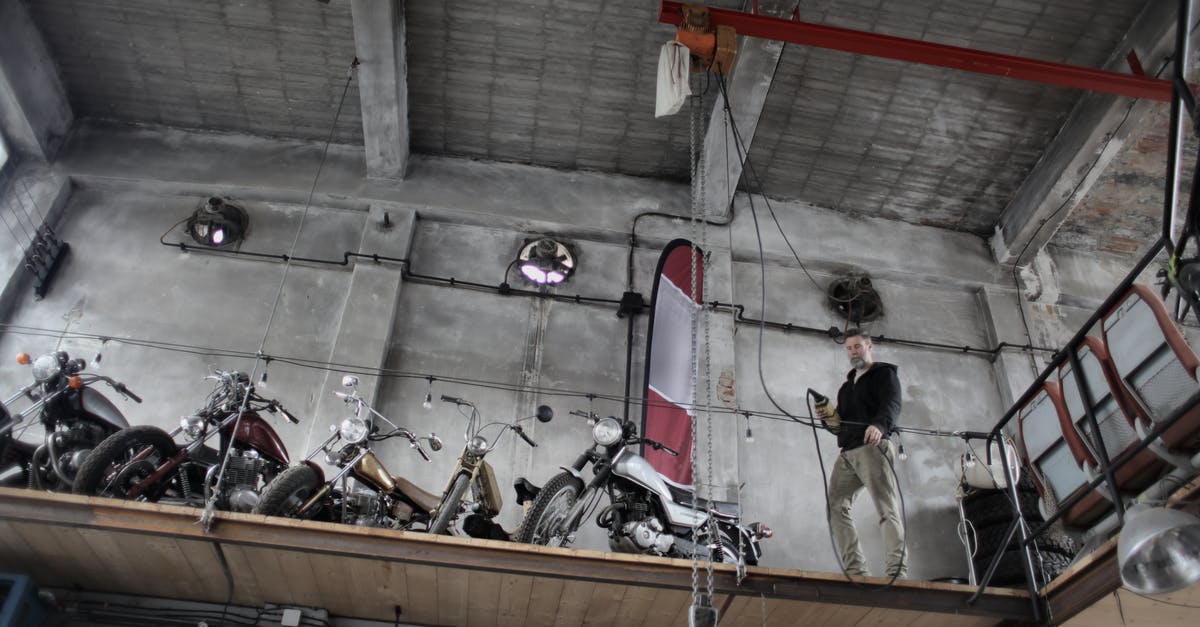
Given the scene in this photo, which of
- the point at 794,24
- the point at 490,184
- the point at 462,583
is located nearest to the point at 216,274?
the point at 490,184

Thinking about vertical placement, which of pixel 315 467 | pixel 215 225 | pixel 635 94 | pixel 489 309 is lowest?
pixel 315 467

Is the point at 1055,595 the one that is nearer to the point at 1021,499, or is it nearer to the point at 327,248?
the point at 1021,499

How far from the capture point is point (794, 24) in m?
6.86

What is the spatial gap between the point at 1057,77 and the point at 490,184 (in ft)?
16.2

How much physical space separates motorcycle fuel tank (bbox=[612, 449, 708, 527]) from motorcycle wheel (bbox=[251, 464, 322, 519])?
174 cm

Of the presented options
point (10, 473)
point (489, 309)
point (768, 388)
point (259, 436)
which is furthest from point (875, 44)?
point (10, 473)

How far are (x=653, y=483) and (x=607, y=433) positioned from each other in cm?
44

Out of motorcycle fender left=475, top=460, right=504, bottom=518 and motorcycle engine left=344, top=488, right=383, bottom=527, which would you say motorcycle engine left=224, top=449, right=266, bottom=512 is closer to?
motorcycle engine left=344, top=488, right=383, bottom=527

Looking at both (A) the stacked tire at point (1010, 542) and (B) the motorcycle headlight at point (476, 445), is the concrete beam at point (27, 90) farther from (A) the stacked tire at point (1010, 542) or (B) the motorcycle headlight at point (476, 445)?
(A) the stacked tire at point (1010, 542)

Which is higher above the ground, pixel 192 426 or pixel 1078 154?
pixel 1078 154

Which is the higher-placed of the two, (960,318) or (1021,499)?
(960,318)

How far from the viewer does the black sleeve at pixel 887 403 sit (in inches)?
229

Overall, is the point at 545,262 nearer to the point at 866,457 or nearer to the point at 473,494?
the point at 473,494

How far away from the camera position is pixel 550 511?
550cm
